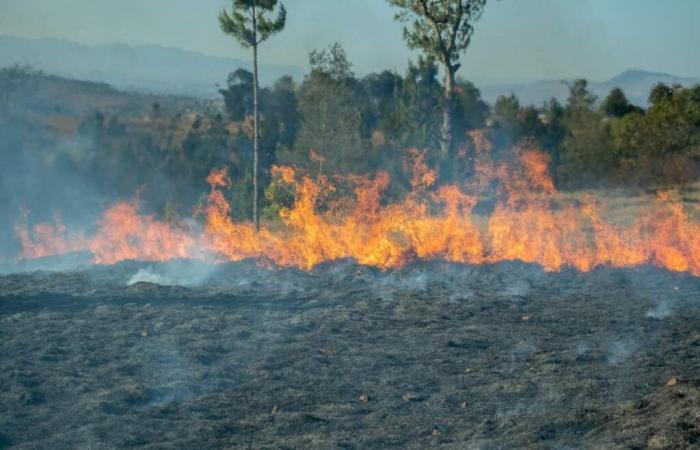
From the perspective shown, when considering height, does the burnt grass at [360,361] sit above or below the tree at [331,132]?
below

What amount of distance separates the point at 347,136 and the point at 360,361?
81.8 feet

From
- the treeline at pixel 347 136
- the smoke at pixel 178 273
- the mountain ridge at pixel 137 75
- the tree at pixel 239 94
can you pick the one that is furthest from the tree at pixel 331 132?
the mountain ridge at pixel 137 75

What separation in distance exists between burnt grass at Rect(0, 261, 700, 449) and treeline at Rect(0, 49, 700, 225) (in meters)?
14.0

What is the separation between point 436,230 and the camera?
26438 millimetres

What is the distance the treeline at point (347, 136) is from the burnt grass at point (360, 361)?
14.0m

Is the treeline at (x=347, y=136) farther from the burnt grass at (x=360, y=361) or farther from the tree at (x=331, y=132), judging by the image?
the burnt grass at (x=360, y=361)

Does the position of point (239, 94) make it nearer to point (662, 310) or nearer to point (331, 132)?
point (331, 132)

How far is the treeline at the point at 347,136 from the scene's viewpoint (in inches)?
1526

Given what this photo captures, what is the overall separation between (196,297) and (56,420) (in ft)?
31.6

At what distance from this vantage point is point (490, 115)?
2179 inches

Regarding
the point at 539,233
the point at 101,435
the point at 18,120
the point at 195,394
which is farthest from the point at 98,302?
the point at 18,120

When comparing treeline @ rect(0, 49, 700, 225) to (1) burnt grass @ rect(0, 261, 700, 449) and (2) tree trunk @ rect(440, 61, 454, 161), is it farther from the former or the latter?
(1) burnt grass @ rect(0, 261, 700, 449)

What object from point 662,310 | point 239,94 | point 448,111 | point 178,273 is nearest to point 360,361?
point 662,310

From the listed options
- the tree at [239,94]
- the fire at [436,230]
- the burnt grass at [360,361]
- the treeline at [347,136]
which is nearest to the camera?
the burnt grass at [360,361]
